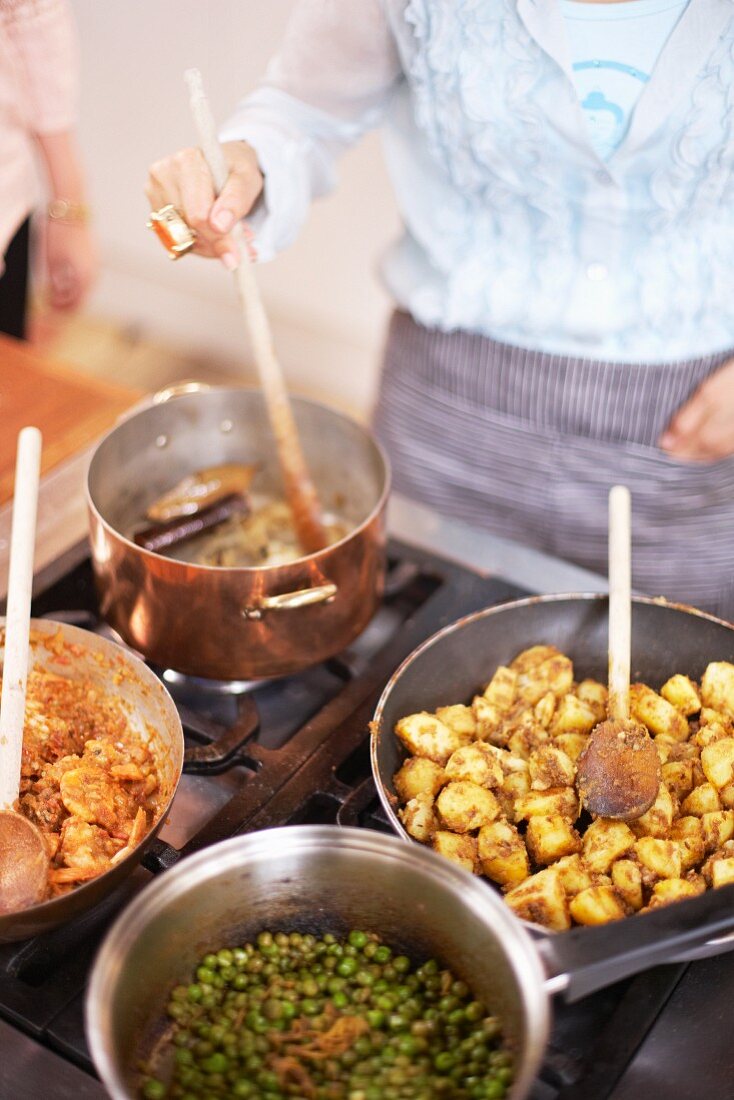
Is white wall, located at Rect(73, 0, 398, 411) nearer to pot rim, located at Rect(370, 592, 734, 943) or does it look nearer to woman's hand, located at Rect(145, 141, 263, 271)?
woman's hand, located at Rect(145, 141, 263, 271)

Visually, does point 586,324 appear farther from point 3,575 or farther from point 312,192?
point 3,575

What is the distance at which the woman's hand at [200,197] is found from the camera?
1250 millimetres

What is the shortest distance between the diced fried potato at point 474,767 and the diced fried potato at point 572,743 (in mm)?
87

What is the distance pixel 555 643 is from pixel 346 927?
19.0 inches

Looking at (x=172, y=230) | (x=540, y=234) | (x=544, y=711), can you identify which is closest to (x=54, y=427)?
(x=172, y=230)

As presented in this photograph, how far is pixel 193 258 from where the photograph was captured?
3631 millimetres

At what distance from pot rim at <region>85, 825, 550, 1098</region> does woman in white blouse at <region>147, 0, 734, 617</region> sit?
708mm

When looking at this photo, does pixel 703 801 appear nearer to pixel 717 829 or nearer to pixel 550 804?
pixel 717 829

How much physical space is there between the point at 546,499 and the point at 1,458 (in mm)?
870

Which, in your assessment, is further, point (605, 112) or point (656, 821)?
point (605, 112)

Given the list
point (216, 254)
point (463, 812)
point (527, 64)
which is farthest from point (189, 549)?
point (527, 64)

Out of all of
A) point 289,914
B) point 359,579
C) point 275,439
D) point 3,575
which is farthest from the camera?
point 275,439

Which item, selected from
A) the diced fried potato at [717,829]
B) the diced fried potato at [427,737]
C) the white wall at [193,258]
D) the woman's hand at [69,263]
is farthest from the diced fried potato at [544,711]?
the white wall at [193,258]

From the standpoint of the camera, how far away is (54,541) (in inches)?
59.9
